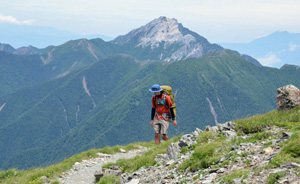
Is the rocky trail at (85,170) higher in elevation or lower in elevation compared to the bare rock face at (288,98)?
lower

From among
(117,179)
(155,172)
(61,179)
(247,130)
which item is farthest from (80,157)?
(247,130)

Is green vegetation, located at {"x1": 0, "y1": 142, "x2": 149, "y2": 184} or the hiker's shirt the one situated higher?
the hiker's shirt

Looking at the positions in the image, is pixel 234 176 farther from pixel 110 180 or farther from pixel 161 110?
pixel 161 110

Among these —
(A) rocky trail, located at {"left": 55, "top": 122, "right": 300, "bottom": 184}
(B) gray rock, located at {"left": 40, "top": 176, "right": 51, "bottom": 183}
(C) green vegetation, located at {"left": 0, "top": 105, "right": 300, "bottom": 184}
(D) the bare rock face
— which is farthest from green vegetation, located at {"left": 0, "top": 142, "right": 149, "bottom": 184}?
(D) the bare rock face

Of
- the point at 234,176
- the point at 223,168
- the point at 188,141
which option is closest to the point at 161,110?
the point at 188,141

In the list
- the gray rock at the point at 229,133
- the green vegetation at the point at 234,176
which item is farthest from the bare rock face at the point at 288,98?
the green vegetation at the point at 234,176

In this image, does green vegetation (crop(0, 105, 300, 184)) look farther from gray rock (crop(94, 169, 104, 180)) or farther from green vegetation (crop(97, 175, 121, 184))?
gray rock (crop(94, 169, 104, 180))

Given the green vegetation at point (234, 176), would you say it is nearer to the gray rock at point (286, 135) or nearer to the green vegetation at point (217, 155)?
the green vegetation at point (217, 155)

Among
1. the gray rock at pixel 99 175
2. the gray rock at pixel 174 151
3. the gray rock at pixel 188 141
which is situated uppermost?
the gray rock at pixel 188 141

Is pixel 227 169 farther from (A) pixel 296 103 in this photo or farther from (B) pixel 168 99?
(A) pixel 296 103

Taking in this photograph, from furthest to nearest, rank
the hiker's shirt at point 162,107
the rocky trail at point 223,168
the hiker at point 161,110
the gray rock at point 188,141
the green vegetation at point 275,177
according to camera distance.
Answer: the hiker's shirt at point 162,107 < the hiker at point 161,110 < the gray rock at point 188,141 < the rocky trail at point 223,168 < the green vegetation at point 275,177

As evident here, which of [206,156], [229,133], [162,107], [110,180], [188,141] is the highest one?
[162,107]

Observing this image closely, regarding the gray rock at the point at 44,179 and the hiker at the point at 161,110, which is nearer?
the gray rock at the point at 44,179

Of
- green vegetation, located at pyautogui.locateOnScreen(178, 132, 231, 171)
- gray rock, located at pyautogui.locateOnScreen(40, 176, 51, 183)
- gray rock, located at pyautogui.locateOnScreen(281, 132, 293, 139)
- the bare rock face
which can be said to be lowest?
gray rock, located at pyautogui.locateOnScreen(40, 176, 51, 183)
